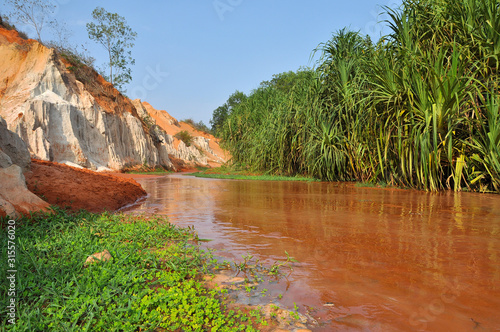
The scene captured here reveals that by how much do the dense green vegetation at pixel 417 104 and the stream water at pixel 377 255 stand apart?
1801 mm

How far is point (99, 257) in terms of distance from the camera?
251 cm

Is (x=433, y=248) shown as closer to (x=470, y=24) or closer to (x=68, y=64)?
(x=470, y=24)

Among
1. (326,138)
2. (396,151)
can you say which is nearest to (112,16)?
(326,138)

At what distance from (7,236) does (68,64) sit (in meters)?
23.2

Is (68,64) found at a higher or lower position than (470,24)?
higher

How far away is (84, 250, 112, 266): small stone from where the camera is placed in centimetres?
240

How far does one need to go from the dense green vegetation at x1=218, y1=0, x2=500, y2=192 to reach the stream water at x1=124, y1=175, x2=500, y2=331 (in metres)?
1.80

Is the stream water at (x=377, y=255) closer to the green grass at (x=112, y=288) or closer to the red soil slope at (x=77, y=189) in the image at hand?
the green grass at (x=112, y=288)

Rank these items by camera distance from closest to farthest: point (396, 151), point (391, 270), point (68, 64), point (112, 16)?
point (391, 270) → point (396, 151) → point (68, 64) → point (112, 16)

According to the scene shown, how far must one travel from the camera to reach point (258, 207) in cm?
584

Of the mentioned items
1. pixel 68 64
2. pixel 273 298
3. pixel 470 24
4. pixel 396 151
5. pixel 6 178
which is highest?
pixel 68 64

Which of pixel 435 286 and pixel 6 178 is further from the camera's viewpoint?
pixel 6 178

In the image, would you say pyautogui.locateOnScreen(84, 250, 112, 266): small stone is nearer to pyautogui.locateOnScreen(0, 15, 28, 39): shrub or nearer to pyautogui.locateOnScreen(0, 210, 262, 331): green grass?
pyautogui.locateOnScreen(0, 210, 262, 331): green grass

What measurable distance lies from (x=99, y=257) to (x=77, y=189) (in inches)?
140
